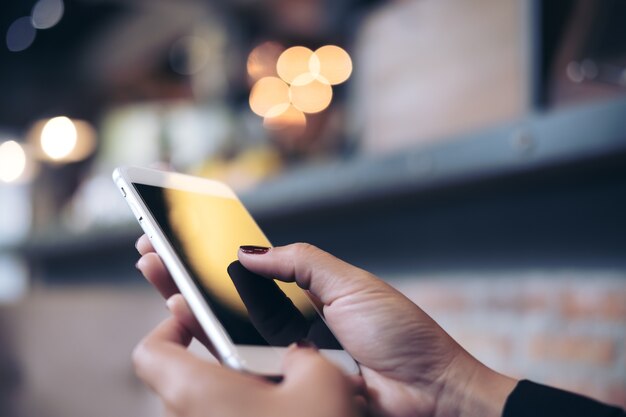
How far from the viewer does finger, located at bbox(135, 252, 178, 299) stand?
0.72 metres

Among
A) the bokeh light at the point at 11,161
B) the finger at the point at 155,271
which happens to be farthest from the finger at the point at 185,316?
the bokeh light at the point at 11,161

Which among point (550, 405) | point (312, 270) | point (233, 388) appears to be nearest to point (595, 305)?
point (550, 405)

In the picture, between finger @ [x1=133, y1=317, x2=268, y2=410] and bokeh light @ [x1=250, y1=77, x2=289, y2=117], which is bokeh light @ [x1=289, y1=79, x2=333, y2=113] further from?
finger @ [x1=133, y1=317, x2=268, y2=410]

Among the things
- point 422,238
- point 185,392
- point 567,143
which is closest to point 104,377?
point 422,238

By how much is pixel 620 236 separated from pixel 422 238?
55cm

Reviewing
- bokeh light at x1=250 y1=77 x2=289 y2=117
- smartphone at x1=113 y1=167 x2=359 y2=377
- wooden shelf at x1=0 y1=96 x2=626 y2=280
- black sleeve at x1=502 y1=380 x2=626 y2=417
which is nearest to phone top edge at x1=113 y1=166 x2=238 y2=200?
smartphone at x1=113 y1=167 x2=359 y2=377

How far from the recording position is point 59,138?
12.6ft

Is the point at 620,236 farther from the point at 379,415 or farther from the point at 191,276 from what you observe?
the point at 191,276

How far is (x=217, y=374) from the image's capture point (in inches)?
21.9

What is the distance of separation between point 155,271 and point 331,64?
2104 mm

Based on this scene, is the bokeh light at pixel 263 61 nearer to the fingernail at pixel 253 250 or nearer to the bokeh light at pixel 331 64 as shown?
the bokeh light at pixel 331 64

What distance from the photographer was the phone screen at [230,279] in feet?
2.29

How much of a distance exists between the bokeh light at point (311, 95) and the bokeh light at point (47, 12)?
3.66ft

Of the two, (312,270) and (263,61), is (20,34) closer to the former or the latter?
(263,61)
